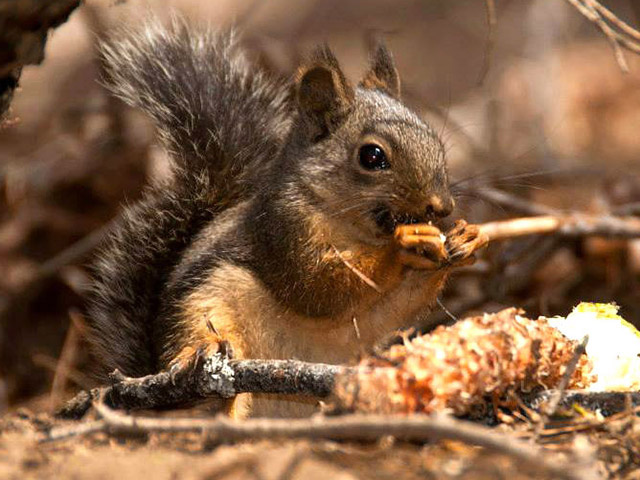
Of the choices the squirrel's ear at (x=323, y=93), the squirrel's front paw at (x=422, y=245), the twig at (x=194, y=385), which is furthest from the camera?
the squirrel's ear at (x=323, y=93)

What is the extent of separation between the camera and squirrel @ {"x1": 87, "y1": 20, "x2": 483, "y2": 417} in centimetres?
221

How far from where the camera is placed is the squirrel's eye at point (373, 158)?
7.55 ft

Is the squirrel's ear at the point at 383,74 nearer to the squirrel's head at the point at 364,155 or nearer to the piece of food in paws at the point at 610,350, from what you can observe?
the squirrel's head at the point at 364,155

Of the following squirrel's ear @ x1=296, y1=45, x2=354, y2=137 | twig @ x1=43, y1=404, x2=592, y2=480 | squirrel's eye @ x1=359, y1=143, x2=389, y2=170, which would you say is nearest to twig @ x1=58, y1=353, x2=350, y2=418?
twig @ x1=43, y1=404, x2=592, y2=480

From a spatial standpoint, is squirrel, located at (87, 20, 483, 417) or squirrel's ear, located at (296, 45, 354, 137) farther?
squirrel's ear, located at (296, 45, 354, 137)

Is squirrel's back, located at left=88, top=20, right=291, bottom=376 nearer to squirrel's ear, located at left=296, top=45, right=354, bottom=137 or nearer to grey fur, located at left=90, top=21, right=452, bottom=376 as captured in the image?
grey fur, located at left=90, top=21, right=452, bottom=376

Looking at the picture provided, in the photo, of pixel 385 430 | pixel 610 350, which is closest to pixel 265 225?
pixel 610 350

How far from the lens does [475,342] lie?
5.30ft

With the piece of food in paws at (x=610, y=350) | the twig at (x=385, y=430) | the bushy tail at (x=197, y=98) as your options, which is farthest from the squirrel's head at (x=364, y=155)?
the twig at (x=385, y=430)

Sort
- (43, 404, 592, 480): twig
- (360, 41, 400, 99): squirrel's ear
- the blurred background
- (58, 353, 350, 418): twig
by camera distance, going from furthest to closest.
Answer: the blurred background, (360, 41, 400, 99): squirrel's ear, (58, 353, 350, 418): twig, (43, 404, 592, 480): twig

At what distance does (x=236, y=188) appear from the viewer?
252 centimetres

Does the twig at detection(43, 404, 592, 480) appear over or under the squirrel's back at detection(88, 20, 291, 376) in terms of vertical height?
under

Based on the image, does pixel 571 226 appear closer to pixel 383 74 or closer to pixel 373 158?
pixel 383 74

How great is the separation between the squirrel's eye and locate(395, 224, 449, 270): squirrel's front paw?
200 millimetres
